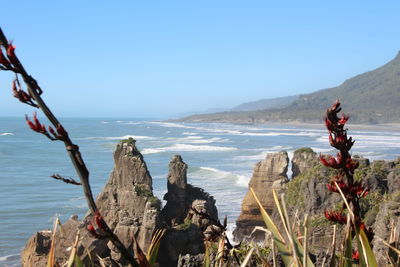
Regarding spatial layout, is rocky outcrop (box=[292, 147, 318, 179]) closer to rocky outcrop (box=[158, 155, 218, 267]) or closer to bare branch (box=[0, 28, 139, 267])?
rocky outcrop (box=[158, 155, 218, 267])

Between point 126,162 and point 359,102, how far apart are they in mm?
153669

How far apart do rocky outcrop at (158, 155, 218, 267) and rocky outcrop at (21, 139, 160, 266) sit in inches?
24.8

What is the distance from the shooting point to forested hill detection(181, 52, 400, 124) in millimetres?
124875

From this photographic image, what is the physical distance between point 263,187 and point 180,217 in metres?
5.13

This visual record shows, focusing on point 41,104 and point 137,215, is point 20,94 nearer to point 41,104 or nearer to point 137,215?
point 41,104

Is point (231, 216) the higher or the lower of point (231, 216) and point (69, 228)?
the lower

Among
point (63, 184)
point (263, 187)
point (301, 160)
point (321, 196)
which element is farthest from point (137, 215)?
point (63, 184)

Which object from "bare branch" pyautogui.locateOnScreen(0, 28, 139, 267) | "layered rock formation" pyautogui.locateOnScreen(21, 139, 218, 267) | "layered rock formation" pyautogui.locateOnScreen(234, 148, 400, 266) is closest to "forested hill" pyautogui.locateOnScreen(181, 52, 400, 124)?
"layered rock formation" pyautogui.locateOnScreen(234, 148, 400, 266)

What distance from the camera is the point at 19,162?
4350 centimetres

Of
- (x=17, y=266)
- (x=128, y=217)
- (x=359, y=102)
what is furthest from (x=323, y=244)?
(x=359, y=102)

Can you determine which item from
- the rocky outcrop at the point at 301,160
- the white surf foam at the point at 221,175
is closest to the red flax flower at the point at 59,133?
the rocky outcrop at the point at 301,160

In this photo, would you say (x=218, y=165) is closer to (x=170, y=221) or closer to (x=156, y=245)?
(x=170, y=221)

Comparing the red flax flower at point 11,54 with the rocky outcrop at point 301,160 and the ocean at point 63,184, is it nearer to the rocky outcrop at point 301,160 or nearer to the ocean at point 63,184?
the ocean at point 63,184

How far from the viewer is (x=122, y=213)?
14633 mm
